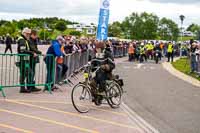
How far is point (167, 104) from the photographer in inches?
558

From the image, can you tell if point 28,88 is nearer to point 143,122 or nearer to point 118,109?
point 118,109

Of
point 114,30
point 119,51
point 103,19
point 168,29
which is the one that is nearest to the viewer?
point 103,19

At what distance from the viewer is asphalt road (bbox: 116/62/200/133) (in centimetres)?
1076

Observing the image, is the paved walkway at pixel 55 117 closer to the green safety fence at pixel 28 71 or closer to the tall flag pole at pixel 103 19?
the green safety fence at pixel 28 71

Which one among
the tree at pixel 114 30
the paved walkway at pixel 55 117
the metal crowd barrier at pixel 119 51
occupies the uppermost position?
the tree at pixel 114 30

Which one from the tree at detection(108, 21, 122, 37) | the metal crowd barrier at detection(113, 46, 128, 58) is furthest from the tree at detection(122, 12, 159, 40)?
the metal crowd barrier at detection(113, 46, 128, 58)

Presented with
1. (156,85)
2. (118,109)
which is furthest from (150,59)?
(118,109)

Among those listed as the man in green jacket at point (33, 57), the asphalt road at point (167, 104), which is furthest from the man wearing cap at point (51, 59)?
the asphalt road at point (167, 104)

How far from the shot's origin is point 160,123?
1090 centimetres

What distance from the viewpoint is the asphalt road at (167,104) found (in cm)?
1076

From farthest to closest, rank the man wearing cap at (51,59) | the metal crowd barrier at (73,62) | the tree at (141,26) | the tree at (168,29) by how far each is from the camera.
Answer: the tree at (168,29)
the tree at (141,26)
the metal crowd barrier at (73,62)
the man wearing cap at (51,59)

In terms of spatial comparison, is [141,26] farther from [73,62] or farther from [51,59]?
[51,59]

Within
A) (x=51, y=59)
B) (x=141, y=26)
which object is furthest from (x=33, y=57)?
(x=141, y=26)

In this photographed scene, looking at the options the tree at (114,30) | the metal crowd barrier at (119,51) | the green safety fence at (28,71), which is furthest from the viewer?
the tree at (114,30)
